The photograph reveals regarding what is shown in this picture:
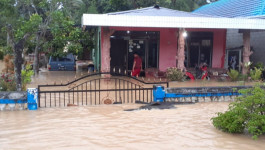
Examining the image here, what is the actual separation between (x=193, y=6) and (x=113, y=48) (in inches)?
653

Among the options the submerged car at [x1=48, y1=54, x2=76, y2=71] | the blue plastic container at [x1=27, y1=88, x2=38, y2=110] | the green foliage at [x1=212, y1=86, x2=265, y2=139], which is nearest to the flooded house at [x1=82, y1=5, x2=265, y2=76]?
the submerged car at [x1=48, y1=54, x2=76, y2=71]

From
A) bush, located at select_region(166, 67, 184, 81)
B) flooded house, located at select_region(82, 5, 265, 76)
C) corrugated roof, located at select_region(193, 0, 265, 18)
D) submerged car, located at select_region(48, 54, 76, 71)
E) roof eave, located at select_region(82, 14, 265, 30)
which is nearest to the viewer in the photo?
roof eave, located at select_region(82, 14, 265, 30)

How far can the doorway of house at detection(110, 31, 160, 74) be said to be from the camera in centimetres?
1650

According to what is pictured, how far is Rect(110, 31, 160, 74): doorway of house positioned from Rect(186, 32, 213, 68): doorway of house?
6.84 feet

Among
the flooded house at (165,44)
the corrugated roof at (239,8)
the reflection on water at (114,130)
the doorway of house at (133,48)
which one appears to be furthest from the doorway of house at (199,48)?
the reflection on water at (114,130)

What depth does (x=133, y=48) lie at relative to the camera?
666 inches

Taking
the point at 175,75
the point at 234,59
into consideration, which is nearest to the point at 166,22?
the point at 175,75

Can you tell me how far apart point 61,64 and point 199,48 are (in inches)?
362

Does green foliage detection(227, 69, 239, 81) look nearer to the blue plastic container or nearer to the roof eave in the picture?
the roof eave

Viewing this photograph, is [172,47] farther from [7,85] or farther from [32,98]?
[32,98]

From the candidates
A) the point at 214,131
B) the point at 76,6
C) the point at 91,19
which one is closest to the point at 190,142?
the point at 214,131

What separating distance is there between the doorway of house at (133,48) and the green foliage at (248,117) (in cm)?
1117

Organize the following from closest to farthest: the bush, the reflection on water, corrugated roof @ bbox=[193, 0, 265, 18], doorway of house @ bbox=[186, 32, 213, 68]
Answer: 1. the reflection on water
2. the bush
3. corrugated roof @ bbox=[193, 0, 265, 18]
4. doorway of house @ bbox=[186, 32, 213, 68]

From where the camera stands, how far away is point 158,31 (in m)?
16.4
